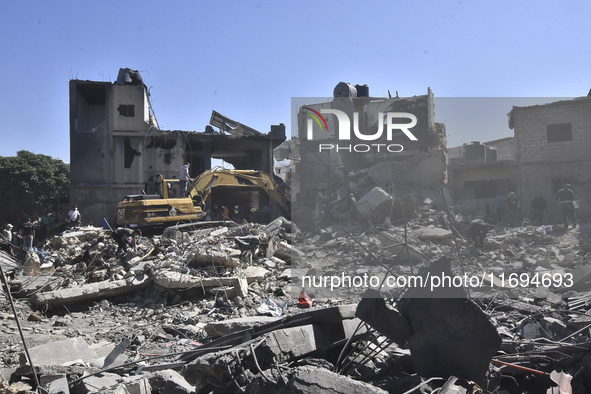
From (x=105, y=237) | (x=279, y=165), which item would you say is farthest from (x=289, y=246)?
(x=279, y=165)

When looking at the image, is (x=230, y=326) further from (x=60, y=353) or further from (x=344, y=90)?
(x=344, y=90)

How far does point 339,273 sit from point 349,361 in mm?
6335

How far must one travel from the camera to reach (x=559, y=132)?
18.7m

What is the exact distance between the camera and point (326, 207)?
16.4 metres

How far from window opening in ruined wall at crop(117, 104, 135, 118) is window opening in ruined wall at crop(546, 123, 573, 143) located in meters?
18.0

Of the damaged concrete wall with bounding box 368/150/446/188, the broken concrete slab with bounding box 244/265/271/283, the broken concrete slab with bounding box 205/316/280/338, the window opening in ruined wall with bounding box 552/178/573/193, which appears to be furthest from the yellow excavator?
the window opening in ruined wall with bounding box 552/178/573/193

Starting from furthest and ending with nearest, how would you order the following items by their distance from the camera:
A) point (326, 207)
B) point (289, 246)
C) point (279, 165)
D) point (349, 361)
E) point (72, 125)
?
point (279, 165) → point (72, 125) → point (326, 207) → point (289, 246) → point (349, 361)

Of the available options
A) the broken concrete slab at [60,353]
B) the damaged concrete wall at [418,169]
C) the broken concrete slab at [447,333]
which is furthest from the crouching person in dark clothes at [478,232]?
the broken concrete slab at [60,353]

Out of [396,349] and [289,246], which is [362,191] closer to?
[289,246]

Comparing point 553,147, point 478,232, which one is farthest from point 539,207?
point 478,232

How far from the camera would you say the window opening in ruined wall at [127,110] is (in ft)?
70.9

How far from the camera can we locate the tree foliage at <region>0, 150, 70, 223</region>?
2689cm

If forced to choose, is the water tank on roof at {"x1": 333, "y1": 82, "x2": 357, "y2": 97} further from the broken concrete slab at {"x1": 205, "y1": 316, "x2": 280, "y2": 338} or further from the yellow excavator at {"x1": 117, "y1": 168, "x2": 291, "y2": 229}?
the broken concrete slab at {"x1": 205, "y1": 316, "x2": 280, "y2": 338}

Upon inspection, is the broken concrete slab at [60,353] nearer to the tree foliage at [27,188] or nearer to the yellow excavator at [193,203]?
the yellow excavator at [193,203]
